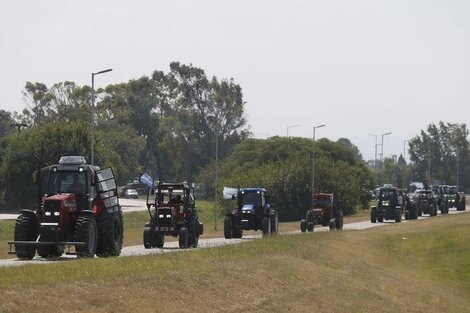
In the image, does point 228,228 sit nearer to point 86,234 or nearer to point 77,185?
point 77,185

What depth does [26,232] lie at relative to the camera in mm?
32031

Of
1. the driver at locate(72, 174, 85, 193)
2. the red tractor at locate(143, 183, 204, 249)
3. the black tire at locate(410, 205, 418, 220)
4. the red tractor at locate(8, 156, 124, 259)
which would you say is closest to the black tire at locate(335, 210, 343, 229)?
the black tire at locate(410, 205, 418, 220)

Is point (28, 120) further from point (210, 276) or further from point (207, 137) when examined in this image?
point (210, 276)

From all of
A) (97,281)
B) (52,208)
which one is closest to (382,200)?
(52,208)

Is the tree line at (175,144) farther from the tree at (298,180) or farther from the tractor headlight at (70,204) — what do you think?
the tractor headlight at (70,204)

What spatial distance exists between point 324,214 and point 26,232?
38716 millimetres

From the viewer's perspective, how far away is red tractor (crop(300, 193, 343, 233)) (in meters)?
67.5

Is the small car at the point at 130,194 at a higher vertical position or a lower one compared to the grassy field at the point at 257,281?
higher

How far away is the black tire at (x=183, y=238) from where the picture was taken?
43.3 meters

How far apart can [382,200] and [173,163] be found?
73859mm

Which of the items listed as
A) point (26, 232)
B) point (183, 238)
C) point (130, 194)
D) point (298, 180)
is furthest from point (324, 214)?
point (130, 194)

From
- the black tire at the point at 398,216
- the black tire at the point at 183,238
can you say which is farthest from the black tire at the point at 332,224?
the black tire at the point at 183,238

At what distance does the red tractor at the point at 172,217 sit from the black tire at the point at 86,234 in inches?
498

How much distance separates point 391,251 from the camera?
5400cm
